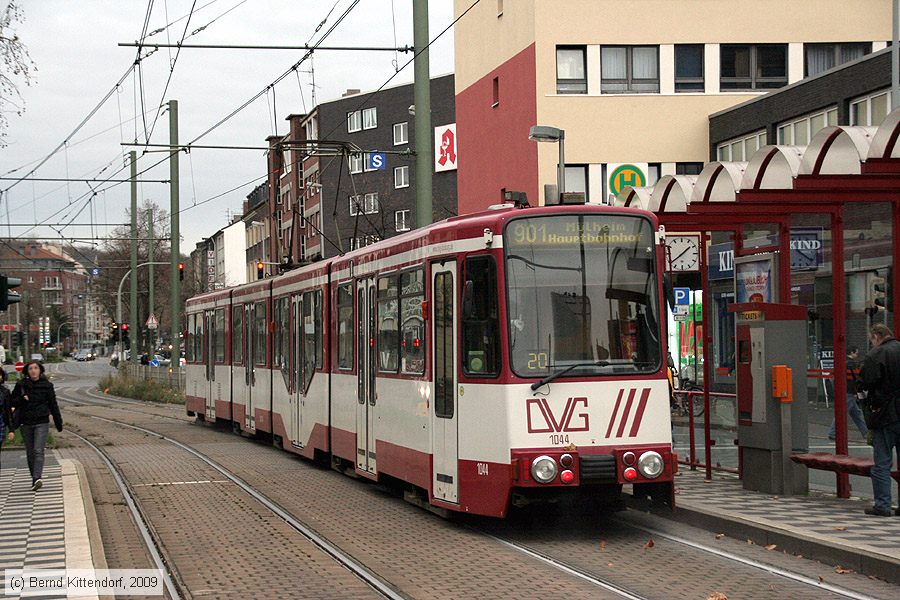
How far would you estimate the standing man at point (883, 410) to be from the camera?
39.6 ft

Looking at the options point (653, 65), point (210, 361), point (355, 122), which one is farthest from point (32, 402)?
point (355, 122)

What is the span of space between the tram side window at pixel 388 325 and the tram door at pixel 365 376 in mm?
333

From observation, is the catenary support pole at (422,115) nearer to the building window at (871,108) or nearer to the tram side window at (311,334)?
the tram side window at (311,334)

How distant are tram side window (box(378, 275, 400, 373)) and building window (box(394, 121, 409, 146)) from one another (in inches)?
2160

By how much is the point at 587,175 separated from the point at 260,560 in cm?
2876

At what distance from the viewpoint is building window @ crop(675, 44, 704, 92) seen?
38844mm

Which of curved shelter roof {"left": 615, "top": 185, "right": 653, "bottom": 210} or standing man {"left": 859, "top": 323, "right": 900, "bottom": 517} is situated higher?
curved shelter roof {"left": 615, "top": 185, "right": 653, "bottom": 210}

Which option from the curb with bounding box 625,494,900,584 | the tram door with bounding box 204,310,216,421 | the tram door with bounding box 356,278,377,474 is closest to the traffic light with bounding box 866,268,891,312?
the tram door with bounding box 356,278,377,474

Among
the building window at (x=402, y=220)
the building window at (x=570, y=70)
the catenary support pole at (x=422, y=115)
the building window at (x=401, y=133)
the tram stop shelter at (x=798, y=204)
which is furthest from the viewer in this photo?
the building window at (x=401, y=133)

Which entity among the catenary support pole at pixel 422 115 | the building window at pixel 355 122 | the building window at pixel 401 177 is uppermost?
the building window at pixel 355 122

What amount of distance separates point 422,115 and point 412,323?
20.5 ft

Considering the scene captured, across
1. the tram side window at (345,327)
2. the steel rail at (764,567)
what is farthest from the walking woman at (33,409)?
the steel rail at (764,567)

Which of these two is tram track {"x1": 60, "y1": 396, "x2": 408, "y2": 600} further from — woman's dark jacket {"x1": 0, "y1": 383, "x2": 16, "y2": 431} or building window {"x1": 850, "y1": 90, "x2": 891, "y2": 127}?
building window {"x1": 850, "y1": 90, "x2": 891, "y2": 127}

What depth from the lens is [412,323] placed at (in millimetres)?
14008
